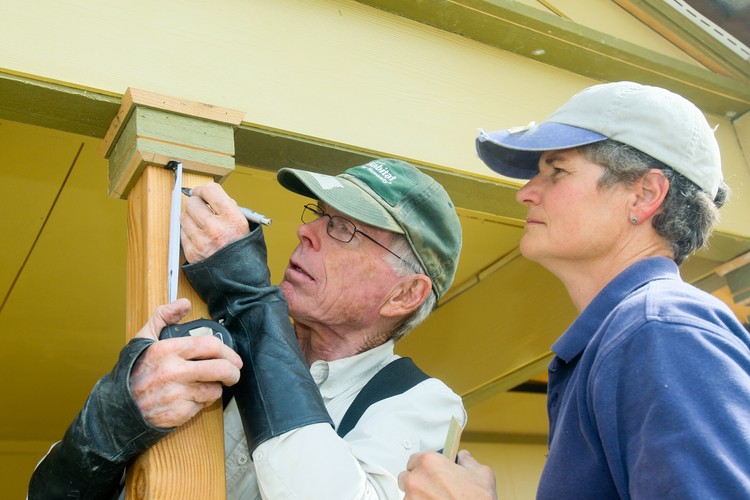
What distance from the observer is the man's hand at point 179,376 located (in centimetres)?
140

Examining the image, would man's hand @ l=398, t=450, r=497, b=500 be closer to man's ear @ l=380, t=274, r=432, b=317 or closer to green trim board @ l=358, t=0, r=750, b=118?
man's ear @ l=380, t=274, r=432, b=317

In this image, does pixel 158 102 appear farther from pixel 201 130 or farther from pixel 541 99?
pixel 541 99

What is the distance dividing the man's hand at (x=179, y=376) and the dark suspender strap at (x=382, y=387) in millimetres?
446

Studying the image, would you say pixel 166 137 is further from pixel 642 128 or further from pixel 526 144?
pixel 642 128

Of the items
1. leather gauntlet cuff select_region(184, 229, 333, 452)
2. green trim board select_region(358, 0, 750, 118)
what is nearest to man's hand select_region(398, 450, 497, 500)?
leather gauntlet cuff select_region(184, 229, 333, 452)

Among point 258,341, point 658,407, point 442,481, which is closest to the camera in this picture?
point 658,407

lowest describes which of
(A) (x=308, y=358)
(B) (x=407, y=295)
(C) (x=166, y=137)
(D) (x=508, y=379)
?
(D) (x=508, y=379)

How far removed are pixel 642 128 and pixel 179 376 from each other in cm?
98

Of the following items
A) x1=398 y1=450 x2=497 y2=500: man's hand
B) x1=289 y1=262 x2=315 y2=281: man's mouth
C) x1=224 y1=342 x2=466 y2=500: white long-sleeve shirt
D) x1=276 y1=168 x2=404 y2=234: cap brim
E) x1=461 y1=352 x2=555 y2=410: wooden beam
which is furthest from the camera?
x1=461 y1=352 x2=555 y2=410: wooden beam

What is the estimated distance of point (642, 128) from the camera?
1604 millimetres

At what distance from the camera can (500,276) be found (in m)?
3.80

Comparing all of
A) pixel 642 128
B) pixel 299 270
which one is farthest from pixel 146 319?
pixel 642 128

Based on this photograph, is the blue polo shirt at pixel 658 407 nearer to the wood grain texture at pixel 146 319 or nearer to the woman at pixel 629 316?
the woman at pixel 629 316

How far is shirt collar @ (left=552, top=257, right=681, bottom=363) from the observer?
1.41 m
